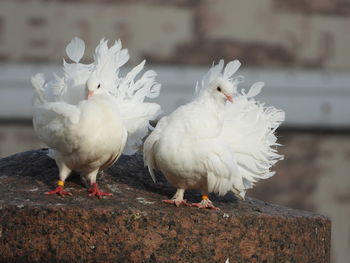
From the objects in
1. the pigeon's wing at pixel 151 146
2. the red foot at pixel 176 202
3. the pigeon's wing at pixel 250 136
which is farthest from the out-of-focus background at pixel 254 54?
the red foot at pixel 176 202

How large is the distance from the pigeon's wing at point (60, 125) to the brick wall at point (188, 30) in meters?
6.69

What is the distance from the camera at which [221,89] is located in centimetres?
761

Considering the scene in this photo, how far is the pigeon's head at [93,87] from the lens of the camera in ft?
24.9

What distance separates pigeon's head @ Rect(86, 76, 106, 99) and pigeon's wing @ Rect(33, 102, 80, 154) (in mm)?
203

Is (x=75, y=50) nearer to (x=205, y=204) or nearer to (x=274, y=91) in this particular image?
(x=205, y=204)

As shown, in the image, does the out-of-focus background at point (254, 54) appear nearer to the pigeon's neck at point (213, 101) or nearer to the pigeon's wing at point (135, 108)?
the pigeon's wing at point (135, 108)

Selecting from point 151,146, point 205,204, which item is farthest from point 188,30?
point 205,204

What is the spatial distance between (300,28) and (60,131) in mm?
8399

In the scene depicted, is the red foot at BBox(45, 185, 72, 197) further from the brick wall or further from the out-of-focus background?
the brick wall

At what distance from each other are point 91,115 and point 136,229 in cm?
111

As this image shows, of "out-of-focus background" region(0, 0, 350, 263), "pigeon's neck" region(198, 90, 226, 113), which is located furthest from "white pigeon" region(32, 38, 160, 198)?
"out-of-focus background" region(0, 0, 350, 263)

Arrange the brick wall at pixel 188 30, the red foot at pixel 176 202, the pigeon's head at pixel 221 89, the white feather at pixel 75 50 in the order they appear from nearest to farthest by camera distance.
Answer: the red foot at pixel 176 202 → the pigeon's head at pixel 221 89 → the white feather at pixel 75 50 → the brick wall at pixel 188 30

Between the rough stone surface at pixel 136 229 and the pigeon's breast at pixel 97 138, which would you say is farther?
the pigeon's breast at pixel 97 138

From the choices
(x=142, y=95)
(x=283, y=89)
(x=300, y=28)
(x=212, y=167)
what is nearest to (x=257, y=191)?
(x=283, y=89)
